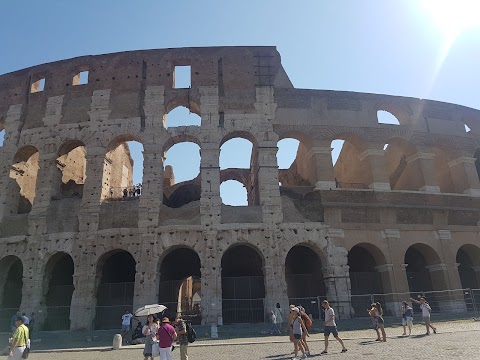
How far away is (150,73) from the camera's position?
18.2m

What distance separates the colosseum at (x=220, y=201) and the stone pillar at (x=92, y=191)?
0.20ft

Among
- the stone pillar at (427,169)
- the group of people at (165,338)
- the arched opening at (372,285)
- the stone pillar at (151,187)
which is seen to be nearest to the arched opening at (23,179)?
the stone pillar at (151,187)

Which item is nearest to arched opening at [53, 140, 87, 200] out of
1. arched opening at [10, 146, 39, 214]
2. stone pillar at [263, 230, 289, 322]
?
arched opening at [10, 146, 39, 214]

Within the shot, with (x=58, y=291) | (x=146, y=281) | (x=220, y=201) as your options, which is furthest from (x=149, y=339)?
(x=58, y=291)

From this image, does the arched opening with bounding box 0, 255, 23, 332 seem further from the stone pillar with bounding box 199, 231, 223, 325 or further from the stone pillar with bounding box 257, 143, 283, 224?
the stone pillar with bounding box 257, 143, 283, 224

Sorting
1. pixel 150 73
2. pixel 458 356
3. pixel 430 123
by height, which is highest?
pixel 150 73

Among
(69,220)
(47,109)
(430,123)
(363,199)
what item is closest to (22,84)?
(47,109)

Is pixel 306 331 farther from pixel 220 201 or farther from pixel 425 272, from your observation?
pixel 425 272

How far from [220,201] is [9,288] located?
1063 cm

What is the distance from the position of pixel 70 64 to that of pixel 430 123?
1871 cm

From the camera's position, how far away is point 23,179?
18.6m

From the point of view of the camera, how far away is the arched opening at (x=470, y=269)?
18.1 meters

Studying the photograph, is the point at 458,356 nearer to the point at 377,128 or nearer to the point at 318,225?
the point at 318,225

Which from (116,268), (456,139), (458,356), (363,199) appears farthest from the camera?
(456,139)
